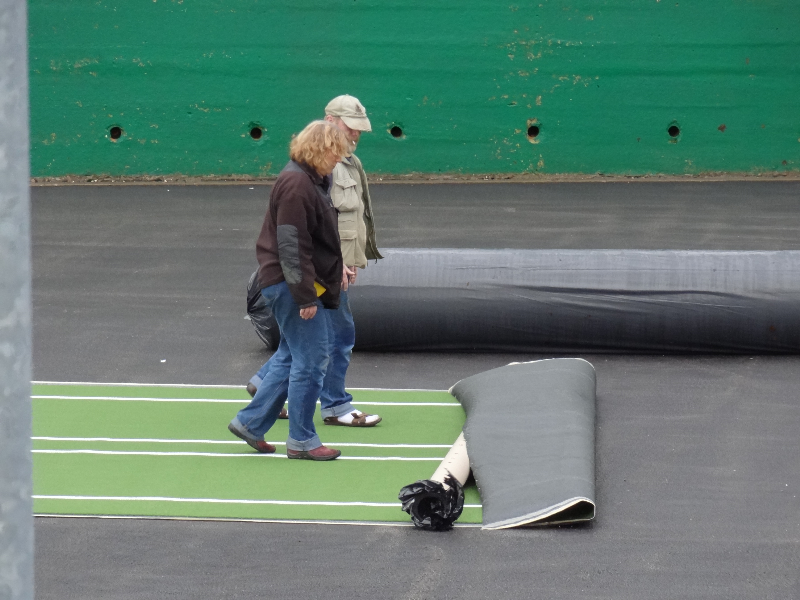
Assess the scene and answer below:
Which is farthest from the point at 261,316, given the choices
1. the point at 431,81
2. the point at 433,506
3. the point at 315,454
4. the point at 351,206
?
the point at 431,81

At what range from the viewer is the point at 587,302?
7883 mm

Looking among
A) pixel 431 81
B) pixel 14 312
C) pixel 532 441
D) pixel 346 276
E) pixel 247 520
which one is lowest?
pixel 247 520

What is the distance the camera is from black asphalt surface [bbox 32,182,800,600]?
15.5 feet

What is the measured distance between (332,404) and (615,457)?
1.63 m

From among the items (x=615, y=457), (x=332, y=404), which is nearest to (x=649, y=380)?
(x=615, y=457)

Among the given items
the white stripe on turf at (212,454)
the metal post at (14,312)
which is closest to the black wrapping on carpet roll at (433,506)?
the white stripe on turf at (212,454)

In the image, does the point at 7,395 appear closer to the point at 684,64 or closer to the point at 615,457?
the point at 615,457

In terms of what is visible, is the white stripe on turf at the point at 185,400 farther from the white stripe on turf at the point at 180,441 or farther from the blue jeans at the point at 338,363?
the white stripe on turf at the point at 180,441

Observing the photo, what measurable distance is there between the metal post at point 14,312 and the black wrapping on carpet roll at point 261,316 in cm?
560

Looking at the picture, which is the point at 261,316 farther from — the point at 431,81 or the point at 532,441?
the point at 431,81

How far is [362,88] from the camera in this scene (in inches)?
690

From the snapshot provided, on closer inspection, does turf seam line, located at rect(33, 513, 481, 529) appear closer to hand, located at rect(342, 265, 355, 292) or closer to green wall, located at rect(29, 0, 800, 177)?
hand, located at rect(342, 265, 355, 292)

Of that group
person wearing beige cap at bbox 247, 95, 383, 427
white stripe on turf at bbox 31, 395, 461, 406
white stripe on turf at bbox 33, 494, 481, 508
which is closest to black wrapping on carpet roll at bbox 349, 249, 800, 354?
white stripe on turf at bbox 31, 395, 461, 406

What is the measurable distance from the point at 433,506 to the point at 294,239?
1.44 m
